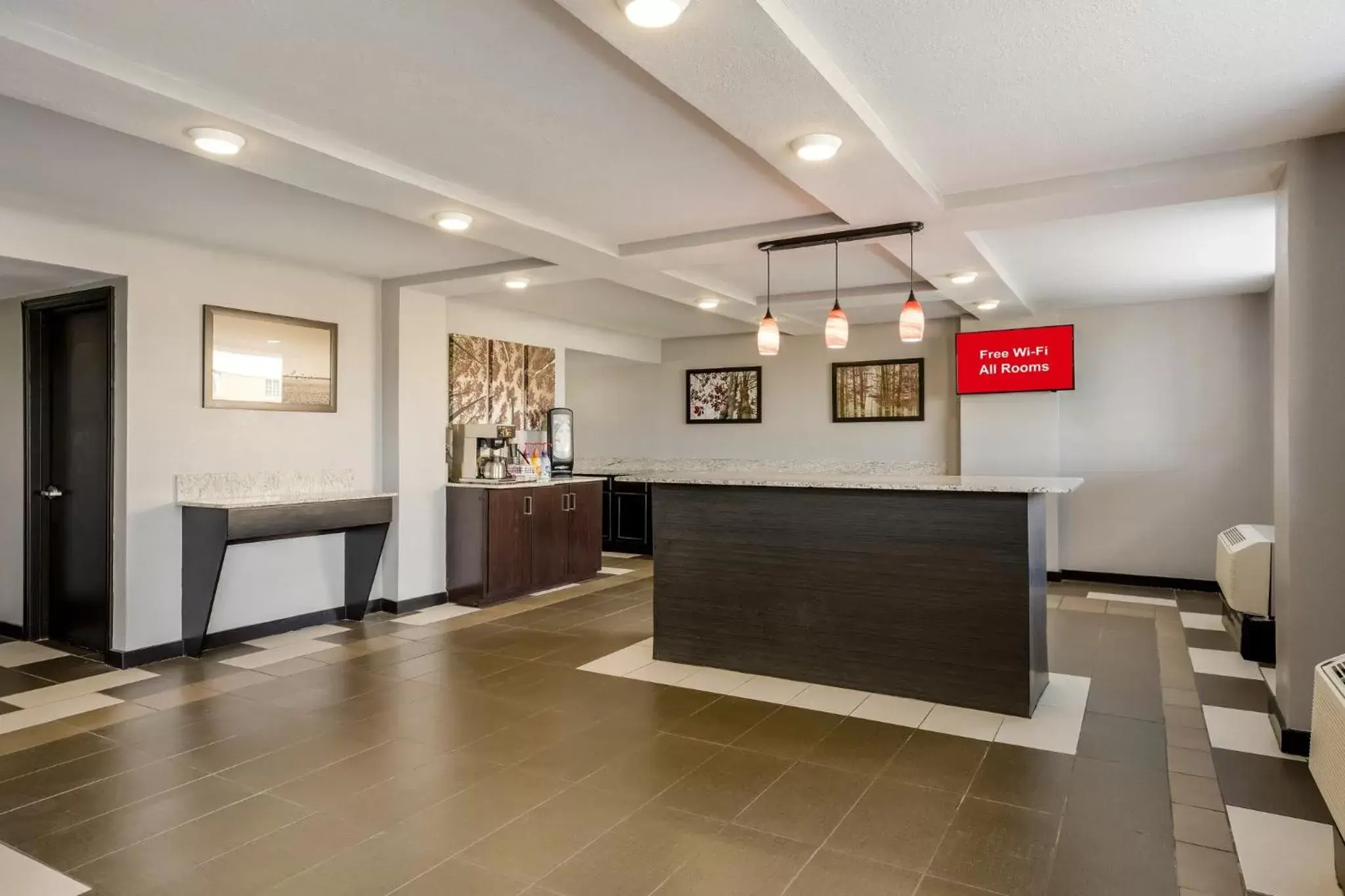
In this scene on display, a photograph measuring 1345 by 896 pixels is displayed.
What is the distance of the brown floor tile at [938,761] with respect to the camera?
3020 mm

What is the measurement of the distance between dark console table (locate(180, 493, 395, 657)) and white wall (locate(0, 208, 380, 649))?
0.25 feet

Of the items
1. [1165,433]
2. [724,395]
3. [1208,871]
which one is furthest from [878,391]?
[1208,871]

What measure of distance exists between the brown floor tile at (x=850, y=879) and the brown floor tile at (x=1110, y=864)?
410 millimetres

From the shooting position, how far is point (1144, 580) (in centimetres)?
712

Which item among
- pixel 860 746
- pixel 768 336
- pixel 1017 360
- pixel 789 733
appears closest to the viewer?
pixel 860 746

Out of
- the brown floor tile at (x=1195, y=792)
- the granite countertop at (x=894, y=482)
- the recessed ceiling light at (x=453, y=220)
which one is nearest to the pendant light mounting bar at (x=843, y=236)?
the granite countertop at (x=894, y=482)

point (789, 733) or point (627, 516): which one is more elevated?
point (627, 516)

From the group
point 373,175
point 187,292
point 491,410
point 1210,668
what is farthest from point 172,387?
point 1210,668

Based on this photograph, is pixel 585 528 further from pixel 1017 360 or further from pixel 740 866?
pixel 740 866

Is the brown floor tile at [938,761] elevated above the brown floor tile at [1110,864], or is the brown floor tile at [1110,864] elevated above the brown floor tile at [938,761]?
the brown floor tile at [938,761]

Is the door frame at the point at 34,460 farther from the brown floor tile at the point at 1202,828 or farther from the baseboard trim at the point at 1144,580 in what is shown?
the baseboard trim at the point at 1144,580

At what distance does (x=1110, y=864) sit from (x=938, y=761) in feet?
2.67

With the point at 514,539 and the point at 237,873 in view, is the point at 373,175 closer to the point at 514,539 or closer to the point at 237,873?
the point at 237,873

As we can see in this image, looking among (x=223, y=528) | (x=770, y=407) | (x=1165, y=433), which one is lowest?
(x=223, y=528)
